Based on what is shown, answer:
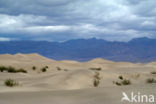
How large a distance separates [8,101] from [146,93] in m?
4.30

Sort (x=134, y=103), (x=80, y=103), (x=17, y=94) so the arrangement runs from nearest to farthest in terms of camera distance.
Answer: (x=134, y=103) → (x=80, y=103) → (x=17, y=94)

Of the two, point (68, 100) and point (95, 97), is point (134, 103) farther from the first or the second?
point (68, 100)

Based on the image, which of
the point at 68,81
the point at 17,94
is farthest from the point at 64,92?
the point at 68,81

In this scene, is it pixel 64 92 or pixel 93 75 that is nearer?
pixel 64 92

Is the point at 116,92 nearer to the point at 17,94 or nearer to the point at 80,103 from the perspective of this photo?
the point at 80,103

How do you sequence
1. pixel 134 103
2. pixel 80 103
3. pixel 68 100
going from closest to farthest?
1. pixel 134 103
2. pixel 80 103
3. pixel 68 100

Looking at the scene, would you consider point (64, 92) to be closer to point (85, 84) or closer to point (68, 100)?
point (68, 100)

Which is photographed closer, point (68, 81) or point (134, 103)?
point (134, 103)

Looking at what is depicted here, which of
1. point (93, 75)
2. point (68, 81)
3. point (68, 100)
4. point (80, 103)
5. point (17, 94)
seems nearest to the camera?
point (80, 103)

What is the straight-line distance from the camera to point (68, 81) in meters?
15.9

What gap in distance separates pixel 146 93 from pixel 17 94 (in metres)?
4.24

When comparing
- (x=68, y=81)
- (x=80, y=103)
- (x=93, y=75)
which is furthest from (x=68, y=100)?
(x=93, y=75)

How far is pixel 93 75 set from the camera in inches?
770

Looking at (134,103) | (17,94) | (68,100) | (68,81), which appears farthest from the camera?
(68,81)
